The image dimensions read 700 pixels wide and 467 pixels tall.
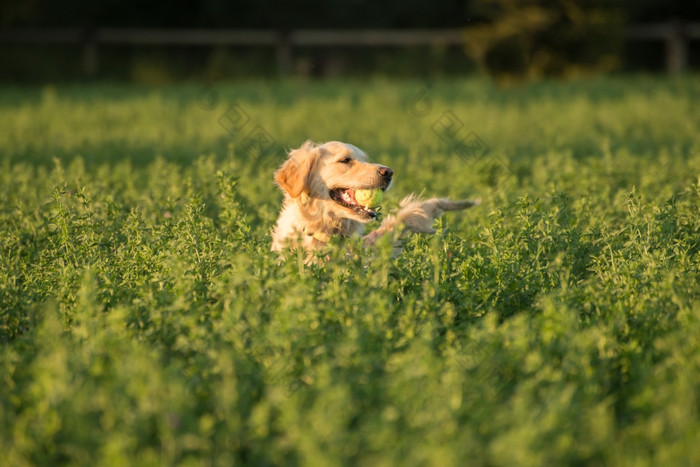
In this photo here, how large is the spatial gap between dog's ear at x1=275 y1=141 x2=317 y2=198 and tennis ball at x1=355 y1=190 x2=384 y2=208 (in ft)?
1.16

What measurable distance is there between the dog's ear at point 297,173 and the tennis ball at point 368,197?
1.16 feet

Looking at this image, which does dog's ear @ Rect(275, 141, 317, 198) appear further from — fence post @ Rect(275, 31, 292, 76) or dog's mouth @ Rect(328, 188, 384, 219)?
fence post @ Rect(275, 31, 292, 76)

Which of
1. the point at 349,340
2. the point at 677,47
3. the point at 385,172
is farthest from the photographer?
the point at 677,47

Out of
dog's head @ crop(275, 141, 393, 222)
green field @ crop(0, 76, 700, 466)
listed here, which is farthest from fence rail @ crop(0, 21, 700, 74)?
dog's head @ crop(275, 141, 393, 222)

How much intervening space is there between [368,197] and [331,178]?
0.91 feet

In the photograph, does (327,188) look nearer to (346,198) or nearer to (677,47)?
(346,198)

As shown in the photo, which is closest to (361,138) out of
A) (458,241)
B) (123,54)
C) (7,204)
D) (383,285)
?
(7,204)

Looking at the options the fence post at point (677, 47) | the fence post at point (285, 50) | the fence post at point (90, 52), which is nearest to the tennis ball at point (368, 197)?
the fence post at point (285, 50)

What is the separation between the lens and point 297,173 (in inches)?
228

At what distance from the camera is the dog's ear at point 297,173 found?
19.0 feet

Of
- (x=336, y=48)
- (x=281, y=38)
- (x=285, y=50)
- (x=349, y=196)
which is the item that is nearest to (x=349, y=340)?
(x=349, y=196)

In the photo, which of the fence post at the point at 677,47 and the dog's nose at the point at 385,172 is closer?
the dog's nose at the point at 385,172

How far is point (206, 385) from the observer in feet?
11.5

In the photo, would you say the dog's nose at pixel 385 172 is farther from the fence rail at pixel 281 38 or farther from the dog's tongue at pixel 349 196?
the fence rail at pixel 281 38
